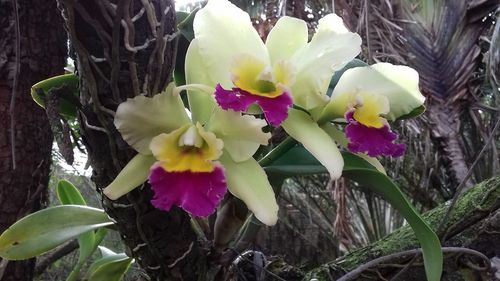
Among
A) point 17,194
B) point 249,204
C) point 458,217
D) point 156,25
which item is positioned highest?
point 156,25

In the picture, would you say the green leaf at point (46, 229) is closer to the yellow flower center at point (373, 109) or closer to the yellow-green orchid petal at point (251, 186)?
the yellow-green orchid petal at point (251, 186)

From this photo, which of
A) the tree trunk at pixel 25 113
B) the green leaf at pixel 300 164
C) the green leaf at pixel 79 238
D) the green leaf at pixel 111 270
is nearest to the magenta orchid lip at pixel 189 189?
the green leaf at pixel 300 164

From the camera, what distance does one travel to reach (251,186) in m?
0.45

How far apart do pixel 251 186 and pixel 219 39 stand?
14 cm

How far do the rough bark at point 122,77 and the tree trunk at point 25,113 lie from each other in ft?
1.41

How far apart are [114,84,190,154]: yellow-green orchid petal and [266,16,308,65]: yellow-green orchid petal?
109mm

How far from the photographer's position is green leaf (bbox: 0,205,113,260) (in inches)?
21.4

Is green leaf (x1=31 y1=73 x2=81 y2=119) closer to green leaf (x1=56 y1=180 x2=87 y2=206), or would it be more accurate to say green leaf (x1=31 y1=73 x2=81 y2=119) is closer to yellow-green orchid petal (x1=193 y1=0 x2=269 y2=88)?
yellow-green orchid petal (x1=193 y1=0 x2=269 y2=88)

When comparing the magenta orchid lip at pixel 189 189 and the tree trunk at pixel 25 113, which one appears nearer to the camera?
the magenta orchid lip at pixel 189 189

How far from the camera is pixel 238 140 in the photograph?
452mm

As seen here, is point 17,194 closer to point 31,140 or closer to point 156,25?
point 31,140

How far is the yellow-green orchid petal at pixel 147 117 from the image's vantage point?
42cm

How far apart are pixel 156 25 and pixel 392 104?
0.25 m

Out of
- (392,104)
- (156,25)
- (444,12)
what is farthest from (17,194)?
(444,12)
